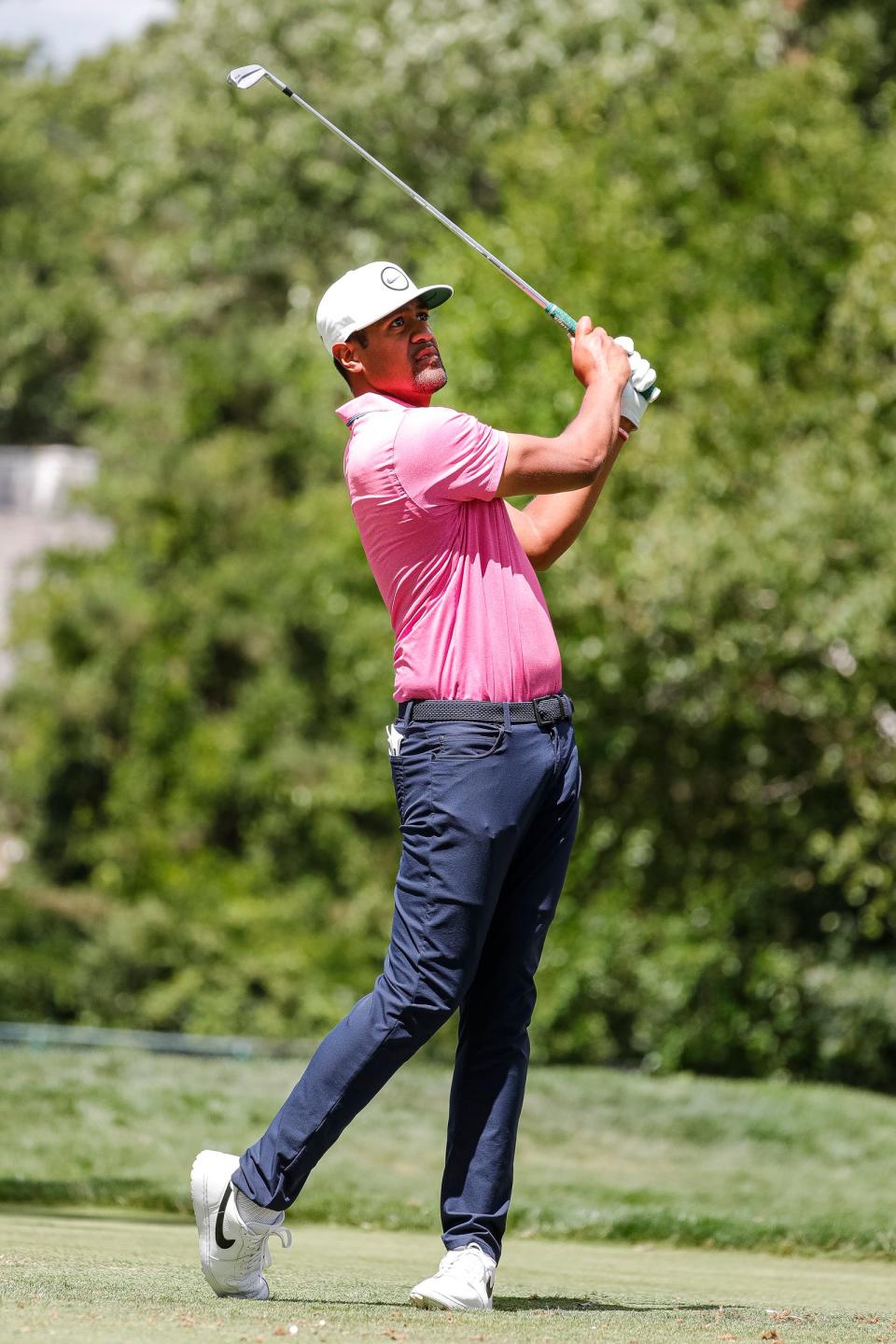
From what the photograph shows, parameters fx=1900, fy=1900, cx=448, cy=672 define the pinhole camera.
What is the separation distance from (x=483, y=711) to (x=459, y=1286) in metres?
1.07

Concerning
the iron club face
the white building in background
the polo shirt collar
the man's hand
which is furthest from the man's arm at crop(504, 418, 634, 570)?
the white building in background

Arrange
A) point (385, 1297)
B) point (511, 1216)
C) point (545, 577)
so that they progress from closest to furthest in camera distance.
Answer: point (385, 1297) < point (511, 1216) < point (545, 577)

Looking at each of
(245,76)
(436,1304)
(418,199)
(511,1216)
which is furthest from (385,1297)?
(245,76)

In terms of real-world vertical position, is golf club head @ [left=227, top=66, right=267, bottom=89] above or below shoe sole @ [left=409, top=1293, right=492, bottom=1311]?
above

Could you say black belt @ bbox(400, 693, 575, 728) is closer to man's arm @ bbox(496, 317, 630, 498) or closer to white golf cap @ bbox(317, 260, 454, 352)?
man's arm @ bbox(496, 317, 630, 498)

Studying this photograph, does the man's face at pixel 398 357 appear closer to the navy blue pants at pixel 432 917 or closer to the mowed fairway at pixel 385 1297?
the navy blue pants at pixel 432 917

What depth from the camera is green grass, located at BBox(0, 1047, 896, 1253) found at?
20.7 ft

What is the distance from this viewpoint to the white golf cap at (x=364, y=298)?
386cm

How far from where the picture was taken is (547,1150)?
872 centimetres

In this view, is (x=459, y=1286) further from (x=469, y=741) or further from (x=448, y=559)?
(x=448, y=559)

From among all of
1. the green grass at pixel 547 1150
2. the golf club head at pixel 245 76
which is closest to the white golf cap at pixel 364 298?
the golf club head at pixel 245 76

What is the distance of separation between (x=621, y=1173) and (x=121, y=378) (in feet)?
73.9

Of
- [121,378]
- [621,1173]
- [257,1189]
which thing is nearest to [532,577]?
[257,1189]

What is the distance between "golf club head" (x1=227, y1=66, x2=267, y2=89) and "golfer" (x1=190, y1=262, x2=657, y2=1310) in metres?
1.04
